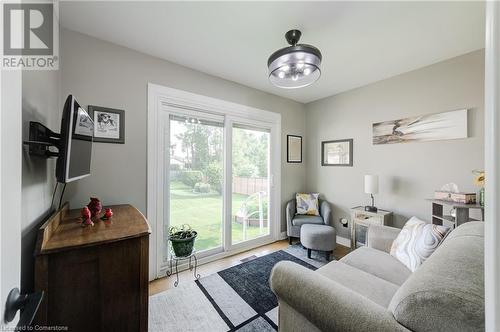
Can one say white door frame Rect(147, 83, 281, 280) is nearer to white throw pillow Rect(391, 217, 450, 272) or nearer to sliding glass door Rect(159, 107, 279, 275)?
sliding glass door Rect(159, 107, 279, 275)

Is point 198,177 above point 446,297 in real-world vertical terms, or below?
above

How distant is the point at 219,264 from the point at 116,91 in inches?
93.6

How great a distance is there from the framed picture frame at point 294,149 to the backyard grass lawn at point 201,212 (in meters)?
1.23

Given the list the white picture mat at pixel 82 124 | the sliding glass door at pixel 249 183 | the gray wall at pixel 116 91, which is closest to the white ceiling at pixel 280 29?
the gray wall at pixel 116 91

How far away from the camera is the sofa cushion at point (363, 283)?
1273 mm

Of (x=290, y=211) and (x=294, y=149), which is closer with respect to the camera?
(x=290, y=211)

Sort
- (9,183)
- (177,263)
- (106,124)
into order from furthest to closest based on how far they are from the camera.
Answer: (177,263) → (106,124) → (9,183)

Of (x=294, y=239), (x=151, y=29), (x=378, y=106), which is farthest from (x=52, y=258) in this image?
(x=378, y=106)

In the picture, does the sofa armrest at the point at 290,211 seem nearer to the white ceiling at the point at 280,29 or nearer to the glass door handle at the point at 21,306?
the white ceiling at the point at 280,29

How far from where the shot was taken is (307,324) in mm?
1059

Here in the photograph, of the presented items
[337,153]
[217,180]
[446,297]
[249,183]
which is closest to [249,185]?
[249,183]

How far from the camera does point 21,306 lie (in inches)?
20.3

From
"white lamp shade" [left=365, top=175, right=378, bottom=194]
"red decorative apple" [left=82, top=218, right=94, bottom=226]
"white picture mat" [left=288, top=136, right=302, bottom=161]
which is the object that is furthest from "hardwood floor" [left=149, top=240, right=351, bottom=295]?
"white picture mat" [left=288, top=136, right=302, bottom=161]
